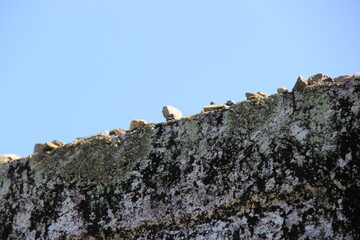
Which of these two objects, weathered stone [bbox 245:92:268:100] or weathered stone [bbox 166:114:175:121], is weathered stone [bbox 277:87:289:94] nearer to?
weathered stone [bbox 245:92:268:100]

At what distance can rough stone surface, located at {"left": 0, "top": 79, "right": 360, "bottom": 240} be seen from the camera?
250 centimetres

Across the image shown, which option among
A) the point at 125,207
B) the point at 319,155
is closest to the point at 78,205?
the point at 125,207

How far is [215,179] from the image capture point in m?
2.82

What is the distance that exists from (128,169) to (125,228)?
0.38m

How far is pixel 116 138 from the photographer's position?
3.31 m

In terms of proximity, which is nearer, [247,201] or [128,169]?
[247,201]

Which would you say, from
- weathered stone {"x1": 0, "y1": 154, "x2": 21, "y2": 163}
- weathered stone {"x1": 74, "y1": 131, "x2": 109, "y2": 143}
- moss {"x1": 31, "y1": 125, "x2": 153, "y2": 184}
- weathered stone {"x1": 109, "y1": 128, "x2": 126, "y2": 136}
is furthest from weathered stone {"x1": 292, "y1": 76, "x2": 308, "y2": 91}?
weathered stone {"x1": 0, "y1": 154, "x2": 21, "y2": 163}

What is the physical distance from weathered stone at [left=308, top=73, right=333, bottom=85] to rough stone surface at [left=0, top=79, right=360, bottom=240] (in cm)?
8

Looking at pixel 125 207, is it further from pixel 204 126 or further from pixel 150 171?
pixel 204 126

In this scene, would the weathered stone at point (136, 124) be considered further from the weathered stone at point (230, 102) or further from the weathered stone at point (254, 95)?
the weathered stone at point (254, 95)

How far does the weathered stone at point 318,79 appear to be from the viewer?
2.75 m

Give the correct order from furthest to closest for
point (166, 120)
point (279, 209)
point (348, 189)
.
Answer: point (166, 120) < point (279, 209) < point (348, 189)

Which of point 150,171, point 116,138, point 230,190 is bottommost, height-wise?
point 230,190

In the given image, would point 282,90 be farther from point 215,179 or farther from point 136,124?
point 136,124
